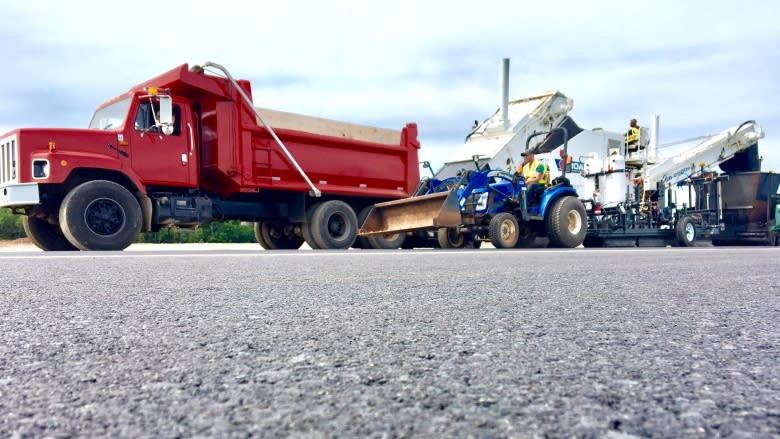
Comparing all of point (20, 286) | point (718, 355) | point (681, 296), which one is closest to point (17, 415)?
point (718, 355)

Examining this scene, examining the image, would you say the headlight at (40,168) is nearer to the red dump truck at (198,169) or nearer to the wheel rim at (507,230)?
the red dump truck at (198,169)

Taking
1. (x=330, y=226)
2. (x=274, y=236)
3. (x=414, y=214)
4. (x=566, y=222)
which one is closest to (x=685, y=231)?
(x=566, y=222)

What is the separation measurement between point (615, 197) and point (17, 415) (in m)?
13.2

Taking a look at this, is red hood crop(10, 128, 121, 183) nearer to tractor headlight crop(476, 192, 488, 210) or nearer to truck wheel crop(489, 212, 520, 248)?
tractor headlight crop(476, 192, 488, 210)

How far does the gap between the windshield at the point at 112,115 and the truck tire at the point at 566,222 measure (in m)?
6.83

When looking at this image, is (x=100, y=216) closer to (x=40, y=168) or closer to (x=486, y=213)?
(x=40, y=168)

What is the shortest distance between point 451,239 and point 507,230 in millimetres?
1634

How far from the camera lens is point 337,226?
10117mm

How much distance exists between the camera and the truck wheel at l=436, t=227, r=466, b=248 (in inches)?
434

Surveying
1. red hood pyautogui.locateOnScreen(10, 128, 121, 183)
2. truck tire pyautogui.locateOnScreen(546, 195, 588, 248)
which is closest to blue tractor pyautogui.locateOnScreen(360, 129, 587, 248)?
truck tire pyautogui.locateOnScreen(546, 195, 588, 248)

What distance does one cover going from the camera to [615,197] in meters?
13.0

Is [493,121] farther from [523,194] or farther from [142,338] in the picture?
[142,338]

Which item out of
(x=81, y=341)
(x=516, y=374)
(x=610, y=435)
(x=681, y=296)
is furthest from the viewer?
(x=681, y=296)

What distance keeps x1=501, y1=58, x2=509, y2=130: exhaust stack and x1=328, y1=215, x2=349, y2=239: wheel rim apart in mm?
4215
